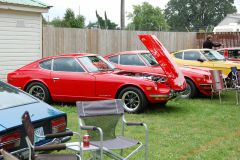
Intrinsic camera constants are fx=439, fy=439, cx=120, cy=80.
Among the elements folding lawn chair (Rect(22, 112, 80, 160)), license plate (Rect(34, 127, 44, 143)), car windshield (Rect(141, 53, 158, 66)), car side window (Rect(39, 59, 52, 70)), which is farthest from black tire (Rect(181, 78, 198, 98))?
folding lawn chair (Rect(22, 112, 80, 160))

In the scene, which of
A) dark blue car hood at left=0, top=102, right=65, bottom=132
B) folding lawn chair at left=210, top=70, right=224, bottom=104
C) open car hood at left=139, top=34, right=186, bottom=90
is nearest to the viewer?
dark blue car hood at left=0, top=102, right=65, bottom=132

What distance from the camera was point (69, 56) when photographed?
35.7 ft

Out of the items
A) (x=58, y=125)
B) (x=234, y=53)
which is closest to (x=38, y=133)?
(x=58, y=125)

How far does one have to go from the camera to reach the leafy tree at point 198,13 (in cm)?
8444

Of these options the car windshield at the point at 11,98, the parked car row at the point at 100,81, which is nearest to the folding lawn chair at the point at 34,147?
the car windshield at the point at 11,98

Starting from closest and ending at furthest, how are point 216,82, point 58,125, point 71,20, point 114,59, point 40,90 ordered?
point 58,125, point 40,90, point 216,82, point 114,59, point 71,20

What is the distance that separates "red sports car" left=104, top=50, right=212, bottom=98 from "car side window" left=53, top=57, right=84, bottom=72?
6.97ft

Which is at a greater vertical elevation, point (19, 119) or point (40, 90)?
point (19, 119)

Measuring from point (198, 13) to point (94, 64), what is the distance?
76.6 metres

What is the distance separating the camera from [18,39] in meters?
14.7

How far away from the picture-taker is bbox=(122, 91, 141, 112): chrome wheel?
10.1 metres

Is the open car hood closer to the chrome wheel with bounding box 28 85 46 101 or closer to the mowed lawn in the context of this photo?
the mowed lawn

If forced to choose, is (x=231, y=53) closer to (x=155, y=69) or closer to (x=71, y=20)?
(x=155, y=69)

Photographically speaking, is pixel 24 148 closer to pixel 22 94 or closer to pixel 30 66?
pixel 22 94
